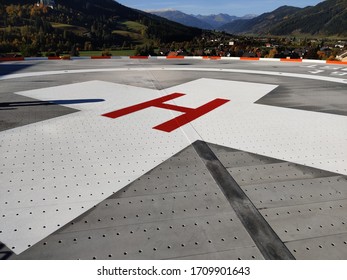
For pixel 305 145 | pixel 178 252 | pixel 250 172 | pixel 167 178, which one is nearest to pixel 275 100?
pixel 305 145

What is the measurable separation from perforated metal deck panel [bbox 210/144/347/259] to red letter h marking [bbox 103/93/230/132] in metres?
3.16

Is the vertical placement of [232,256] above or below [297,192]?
below

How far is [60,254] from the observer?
4.25 metres

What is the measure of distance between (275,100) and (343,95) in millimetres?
4157

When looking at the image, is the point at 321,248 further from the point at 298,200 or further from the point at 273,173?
the point at 273,173

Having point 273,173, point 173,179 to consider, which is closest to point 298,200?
point 273,173

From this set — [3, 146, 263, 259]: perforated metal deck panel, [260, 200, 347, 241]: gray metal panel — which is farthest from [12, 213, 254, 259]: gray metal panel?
[260, 200, 347, 241]: gray metal panel

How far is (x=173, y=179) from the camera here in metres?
6.52

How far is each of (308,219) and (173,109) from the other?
8.38 m

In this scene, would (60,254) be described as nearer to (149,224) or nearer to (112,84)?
(149,224)

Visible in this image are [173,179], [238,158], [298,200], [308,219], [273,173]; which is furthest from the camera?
[238,158]

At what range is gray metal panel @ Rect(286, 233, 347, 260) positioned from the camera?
420cm

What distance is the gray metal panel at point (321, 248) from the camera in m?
4.20

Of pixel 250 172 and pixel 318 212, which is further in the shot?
pixel 250 172
